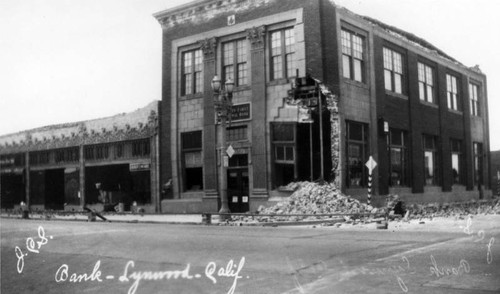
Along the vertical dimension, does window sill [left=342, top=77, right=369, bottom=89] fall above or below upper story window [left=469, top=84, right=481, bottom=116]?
below

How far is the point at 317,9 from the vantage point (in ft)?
78.7

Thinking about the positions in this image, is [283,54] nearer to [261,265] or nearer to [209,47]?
[209,47]

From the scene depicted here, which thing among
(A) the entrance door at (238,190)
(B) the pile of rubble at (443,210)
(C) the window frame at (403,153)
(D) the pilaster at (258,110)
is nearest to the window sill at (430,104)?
(C) the window frame at (403,153)

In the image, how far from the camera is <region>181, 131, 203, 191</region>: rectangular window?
92.6 feet

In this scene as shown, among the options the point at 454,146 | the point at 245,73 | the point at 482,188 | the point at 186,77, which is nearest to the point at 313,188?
the point at 245,73

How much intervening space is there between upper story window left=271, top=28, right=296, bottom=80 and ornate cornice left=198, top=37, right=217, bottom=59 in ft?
11.5

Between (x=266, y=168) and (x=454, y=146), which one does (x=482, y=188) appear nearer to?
(x=454, y=146)

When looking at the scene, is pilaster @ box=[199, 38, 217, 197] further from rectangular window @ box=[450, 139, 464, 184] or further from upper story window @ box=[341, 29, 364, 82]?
rectangular window @ box=[450, 139, 464, 184]

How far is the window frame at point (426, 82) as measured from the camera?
32625 mm

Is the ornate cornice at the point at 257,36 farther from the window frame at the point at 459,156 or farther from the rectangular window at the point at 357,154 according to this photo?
the window frame at the point at 459,156

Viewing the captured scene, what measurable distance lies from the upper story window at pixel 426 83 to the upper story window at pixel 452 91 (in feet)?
8.40

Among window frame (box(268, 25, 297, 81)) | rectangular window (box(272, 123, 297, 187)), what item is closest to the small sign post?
rectangular window (box(272, 123, 297, 187))

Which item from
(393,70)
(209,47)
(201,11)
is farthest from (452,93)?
(201,11)

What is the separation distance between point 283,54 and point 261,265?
17852 millimetres
